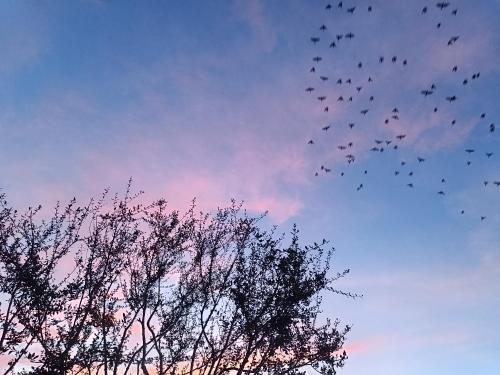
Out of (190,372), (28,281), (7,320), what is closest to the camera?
(7,320)

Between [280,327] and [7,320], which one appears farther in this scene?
[280,327]

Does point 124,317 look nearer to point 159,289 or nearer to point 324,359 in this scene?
point 159,289

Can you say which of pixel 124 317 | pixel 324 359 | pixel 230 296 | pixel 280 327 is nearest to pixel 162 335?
pixel 124 317

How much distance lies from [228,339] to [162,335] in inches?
110

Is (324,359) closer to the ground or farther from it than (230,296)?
closer to the ground

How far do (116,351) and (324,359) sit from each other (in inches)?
363

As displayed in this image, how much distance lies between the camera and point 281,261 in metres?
20.5

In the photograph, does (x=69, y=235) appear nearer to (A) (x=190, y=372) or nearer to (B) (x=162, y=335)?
(B) (x=162, y=335)

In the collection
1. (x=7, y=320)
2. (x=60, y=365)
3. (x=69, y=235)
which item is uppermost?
(x=69, y=235)

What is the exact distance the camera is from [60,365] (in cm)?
1634

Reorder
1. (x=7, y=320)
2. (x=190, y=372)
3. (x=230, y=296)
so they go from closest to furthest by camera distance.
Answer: (x=7, y=320) → (x=190, y=372) → (x=230, y=296)

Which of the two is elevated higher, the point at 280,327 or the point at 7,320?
the point at 280,327

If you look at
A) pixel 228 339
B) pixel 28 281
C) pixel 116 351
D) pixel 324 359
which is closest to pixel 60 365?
pixel 116 351

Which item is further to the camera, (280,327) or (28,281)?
(280,327)
